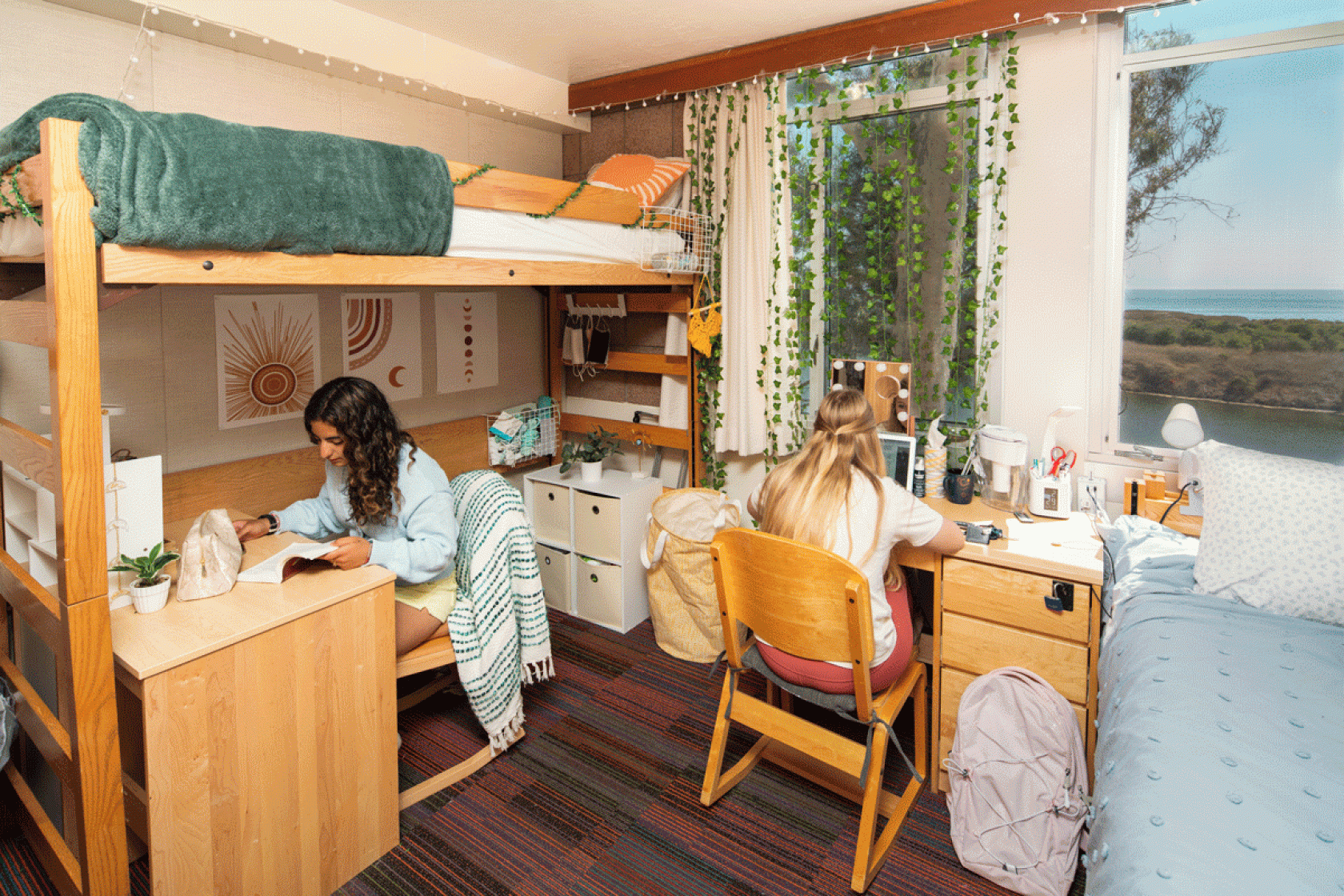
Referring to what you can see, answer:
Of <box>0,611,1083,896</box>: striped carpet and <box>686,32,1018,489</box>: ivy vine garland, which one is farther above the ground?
<box>686,32,1018,489</box>: ivy vine garland

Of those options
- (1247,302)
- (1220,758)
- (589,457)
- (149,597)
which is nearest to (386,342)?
(589,457)

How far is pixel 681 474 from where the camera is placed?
3.63 meters

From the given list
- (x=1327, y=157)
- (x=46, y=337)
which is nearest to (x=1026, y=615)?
(x=1327, y=157)

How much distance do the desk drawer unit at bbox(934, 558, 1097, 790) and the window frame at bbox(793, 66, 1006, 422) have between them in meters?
0.99

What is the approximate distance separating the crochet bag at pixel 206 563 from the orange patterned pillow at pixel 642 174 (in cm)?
188

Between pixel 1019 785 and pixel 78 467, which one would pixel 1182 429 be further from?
pixel 78 467

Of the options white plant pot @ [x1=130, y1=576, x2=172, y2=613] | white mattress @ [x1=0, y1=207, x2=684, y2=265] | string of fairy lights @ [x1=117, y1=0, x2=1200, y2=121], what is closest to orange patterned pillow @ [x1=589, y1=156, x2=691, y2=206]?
white mattress @ [x1=0, y1=207, x2=684, y2=265]

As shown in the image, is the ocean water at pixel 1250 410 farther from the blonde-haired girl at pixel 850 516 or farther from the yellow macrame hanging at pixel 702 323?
the yellow macrame hanging at pixel 702 323

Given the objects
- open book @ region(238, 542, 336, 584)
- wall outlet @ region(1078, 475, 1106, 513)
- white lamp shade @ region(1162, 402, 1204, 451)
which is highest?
white lamp shade @ region(1162, 402, 1204, 451)

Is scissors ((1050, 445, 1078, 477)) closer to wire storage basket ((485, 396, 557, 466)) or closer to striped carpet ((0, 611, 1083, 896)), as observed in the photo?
striped carpet ((0, 611, 1083, 896))

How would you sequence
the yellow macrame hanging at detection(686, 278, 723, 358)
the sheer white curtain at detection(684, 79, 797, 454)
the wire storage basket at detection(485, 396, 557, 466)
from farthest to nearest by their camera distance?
the wire storage basket at detection(485, 396, 557, 466)
the yellow macrame hanging at detection(686, 278, 723, 358)
the sheer white curtain at detection(684, 79, 797, 454)

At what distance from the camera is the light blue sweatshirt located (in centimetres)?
220

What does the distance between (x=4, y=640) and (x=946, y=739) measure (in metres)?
2.71

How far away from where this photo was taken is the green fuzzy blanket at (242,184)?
4.74 ft
